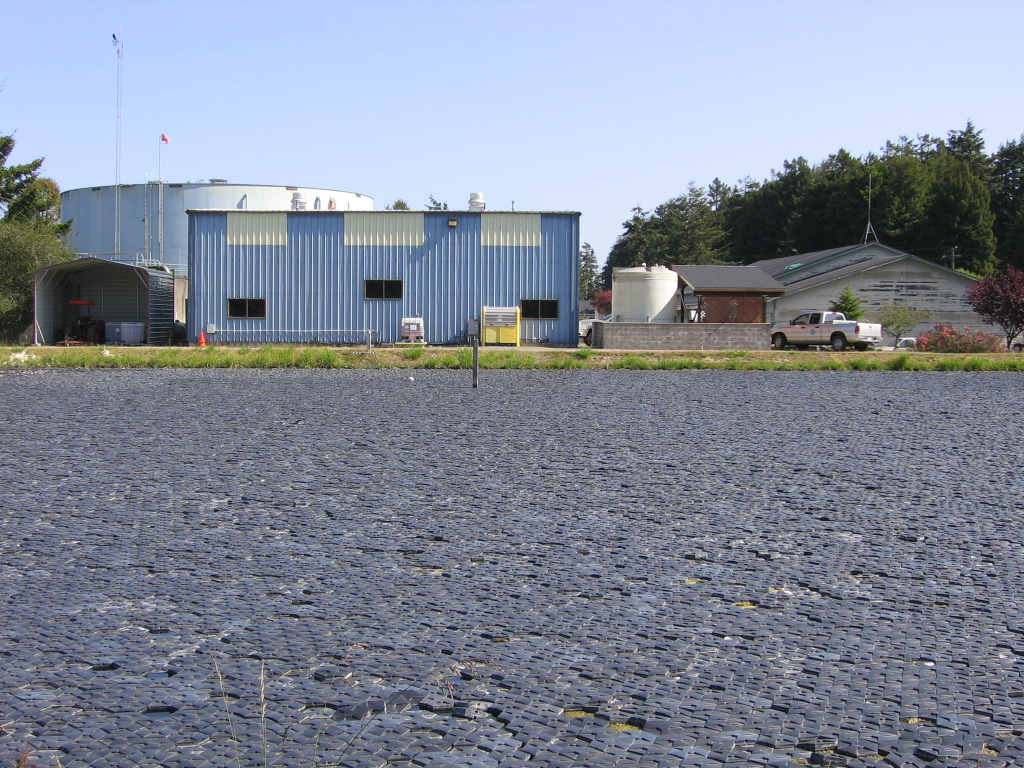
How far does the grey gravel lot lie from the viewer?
148 inches

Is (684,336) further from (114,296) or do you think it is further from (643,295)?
(114,296)

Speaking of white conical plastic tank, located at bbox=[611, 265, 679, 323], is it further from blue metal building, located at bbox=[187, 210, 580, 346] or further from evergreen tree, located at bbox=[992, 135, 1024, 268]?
evergreen tree, located at bbox=[992, 135, 1024, 268]

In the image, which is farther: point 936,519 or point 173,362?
point 173,362

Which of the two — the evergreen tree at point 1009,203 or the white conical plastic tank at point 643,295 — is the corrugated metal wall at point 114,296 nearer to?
the white conical plastic tank at point 643,295

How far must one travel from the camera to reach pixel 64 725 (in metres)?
3.80

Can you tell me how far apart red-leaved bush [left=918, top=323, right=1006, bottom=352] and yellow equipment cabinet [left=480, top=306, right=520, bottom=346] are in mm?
13932

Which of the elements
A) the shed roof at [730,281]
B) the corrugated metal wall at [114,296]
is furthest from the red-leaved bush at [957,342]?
the corrugated metal wall at [114,296]

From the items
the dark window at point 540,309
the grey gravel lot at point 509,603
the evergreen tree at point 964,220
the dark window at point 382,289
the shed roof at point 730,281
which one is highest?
the evergreen tree at point 964,220

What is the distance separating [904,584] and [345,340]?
103ft

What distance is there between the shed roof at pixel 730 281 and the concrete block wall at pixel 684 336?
7.49 meters

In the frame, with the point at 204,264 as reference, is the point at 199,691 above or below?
below

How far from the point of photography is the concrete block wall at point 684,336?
33.8m

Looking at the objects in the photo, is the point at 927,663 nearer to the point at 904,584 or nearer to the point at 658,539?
the point at 904,584

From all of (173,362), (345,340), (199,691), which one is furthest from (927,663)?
(345,340)
